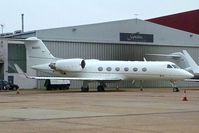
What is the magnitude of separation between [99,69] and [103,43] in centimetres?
1451

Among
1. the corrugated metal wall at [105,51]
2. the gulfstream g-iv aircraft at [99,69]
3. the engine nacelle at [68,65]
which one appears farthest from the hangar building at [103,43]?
the engine nacelle at [68,65]

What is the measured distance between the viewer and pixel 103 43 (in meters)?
67.3

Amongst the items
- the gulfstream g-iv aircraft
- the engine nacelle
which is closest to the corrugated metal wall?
the gulfstream g-iv aircraft

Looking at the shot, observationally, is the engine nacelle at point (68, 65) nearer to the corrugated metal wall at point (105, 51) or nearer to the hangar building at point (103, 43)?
the hangar building at point (103, 43)

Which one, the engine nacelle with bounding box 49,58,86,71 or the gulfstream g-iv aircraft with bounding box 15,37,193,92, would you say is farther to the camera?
the engine nacelle with bounding box 49,58,86,71

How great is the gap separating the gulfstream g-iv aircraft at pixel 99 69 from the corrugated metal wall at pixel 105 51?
830 centimetres

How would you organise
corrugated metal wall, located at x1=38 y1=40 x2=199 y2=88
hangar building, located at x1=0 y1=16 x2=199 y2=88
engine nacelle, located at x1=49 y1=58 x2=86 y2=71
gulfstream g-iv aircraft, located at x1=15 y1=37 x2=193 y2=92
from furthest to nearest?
corrugated metal wall, located at x1=38 y1=40 x2=199 y2=88, hangar building, located at x1=0 y1=16 x2=199 y2=88, engine nacelle, located at x1=49 y1=58 x2=86 y2=71, gulfstream g-iv aircraft, located at x1=15 y1=37 x2=193 y2=92

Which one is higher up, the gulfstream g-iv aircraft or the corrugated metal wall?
the corrugated metal wall

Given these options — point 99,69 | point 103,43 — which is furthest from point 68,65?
point 103,43

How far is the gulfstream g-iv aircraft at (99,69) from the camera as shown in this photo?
50781 millimetres

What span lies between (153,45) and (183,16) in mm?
14718

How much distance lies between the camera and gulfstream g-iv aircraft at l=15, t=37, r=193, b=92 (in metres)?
50.8

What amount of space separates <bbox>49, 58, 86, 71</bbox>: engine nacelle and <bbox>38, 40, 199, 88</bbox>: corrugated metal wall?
11.1m

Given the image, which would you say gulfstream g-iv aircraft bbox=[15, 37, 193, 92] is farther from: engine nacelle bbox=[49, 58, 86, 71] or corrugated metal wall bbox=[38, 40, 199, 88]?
corrugated metal wall bbox=[38, 40, 199, 88]
